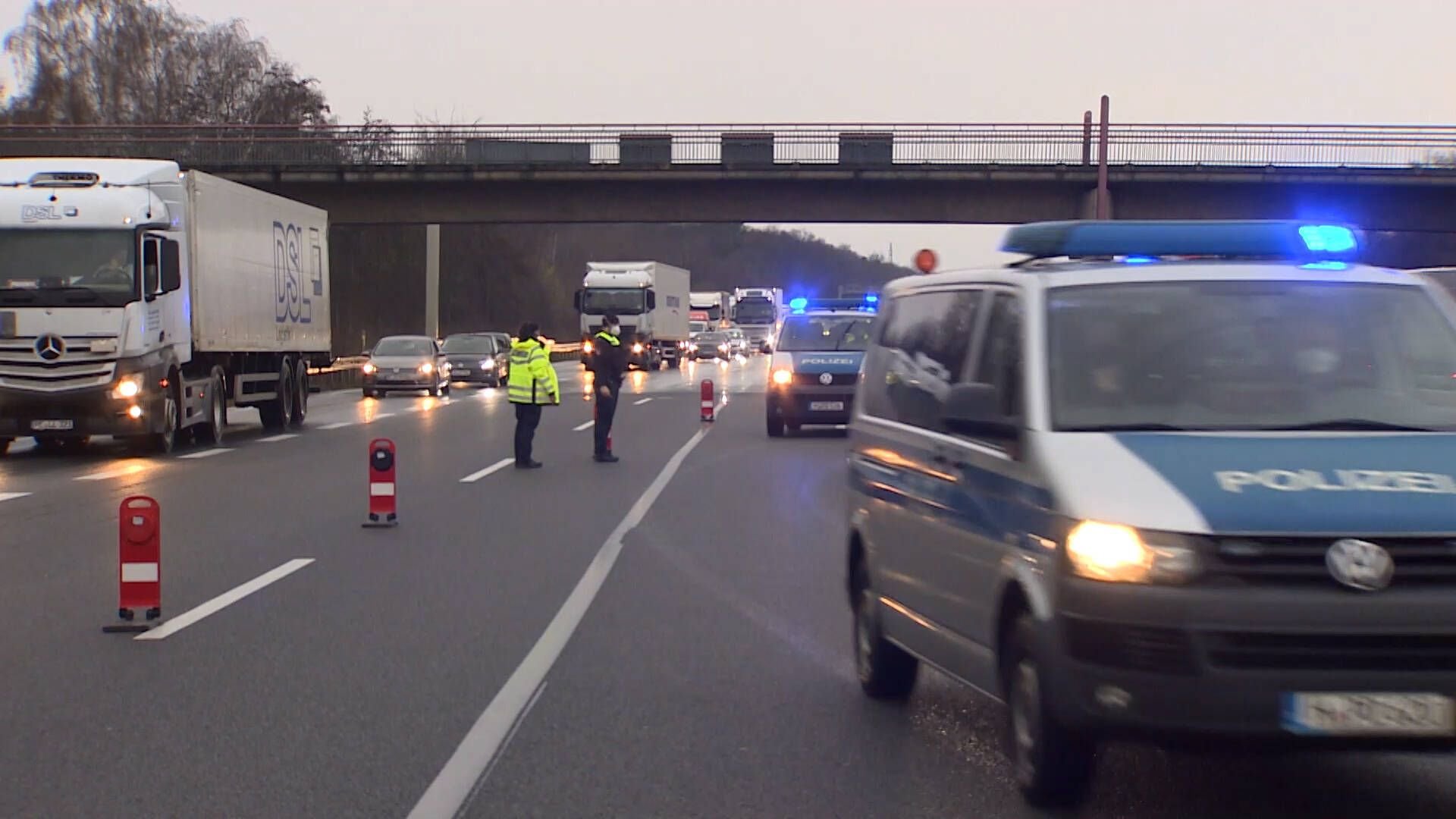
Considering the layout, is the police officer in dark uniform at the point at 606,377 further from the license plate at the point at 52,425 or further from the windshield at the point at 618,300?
the windshield at the point at 618,300

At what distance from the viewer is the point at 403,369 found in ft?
138

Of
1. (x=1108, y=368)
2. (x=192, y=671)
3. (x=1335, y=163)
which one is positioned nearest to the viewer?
(x=1108, y=368)

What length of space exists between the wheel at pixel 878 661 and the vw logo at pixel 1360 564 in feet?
8.24

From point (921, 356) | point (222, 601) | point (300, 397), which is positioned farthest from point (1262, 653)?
point (300, 397)

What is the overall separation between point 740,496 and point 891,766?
10996 millimetres

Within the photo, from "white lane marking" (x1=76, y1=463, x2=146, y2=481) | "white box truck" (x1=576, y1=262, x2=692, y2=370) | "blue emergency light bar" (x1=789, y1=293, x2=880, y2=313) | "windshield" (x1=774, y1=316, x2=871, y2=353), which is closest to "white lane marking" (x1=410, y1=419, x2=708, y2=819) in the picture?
"white lane marking" (x1=76, y1=463, x2=146, y2=481)

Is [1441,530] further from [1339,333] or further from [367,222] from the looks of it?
[367,222]

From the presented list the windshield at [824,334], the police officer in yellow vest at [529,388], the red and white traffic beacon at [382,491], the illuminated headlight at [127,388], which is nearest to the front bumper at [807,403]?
the windshield at [824,334]

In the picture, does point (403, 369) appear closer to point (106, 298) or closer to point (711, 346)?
point (106, 298)

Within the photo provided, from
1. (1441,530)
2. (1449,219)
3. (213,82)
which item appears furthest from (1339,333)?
(213,82)

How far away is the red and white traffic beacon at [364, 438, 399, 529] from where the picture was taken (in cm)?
1459

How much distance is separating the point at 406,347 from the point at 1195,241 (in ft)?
124

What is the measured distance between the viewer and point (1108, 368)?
6.15 meters

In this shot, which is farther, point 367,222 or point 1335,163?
point 367,222
